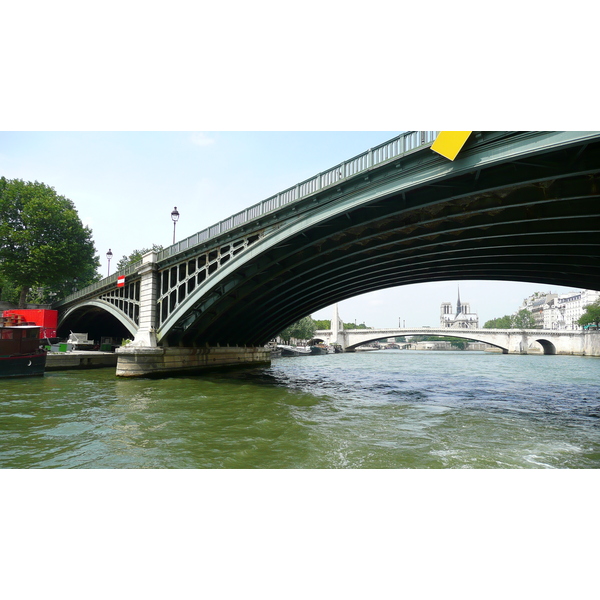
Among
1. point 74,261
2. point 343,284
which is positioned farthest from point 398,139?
point 74,261

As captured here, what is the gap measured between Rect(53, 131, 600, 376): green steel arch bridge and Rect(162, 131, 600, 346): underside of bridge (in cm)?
6

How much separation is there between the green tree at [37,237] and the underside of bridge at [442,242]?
24.3 m

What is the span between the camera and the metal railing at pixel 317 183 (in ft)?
40.4

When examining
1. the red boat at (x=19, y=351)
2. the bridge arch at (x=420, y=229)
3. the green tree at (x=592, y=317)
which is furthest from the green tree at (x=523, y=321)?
the red boat at (x=19, y=351)

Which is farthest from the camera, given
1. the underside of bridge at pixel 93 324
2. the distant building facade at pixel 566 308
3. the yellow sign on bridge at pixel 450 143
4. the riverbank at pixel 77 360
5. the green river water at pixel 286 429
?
the distant building facade at pixel 566 308

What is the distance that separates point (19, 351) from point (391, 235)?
2118cm

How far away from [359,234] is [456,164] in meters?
6.90

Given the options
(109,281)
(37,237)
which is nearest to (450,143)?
(109,281)

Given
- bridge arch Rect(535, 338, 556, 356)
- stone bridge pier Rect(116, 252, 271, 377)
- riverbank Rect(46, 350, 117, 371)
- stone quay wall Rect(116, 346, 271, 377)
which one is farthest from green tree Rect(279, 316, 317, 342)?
bridge arch Rect(535, 338, 556, 356)

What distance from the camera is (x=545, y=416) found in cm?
1345

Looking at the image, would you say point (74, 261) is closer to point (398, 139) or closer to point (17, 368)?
point (17, 368)

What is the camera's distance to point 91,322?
156 feet

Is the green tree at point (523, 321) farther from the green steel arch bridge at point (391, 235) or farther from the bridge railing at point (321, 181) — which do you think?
the bridge railing at point (321, 181)

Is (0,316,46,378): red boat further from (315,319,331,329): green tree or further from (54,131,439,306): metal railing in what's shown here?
(315,319,331,329): green tree
